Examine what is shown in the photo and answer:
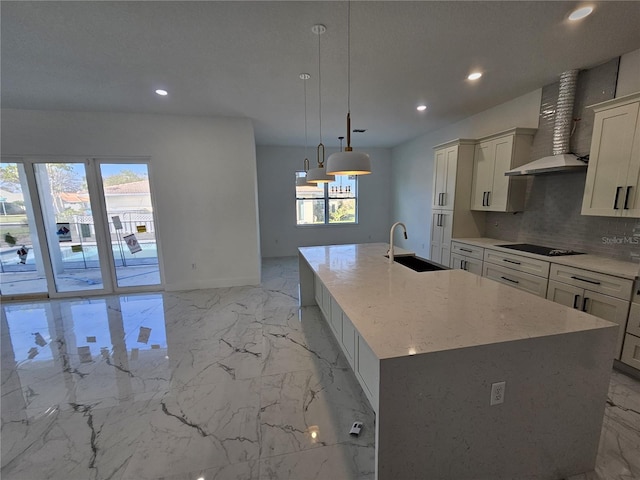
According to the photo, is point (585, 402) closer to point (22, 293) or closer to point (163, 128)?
point (163, 128)

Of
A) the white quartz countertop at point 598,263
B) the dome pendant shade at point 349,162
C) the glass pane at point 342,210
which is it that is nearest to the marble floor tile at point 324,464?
the dome pendant shade at point 349,162

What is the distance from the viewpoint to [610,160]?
247 cm

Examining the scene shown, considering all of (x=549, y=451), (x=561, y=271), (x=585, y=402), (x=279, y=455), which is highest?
(x=561, y=271)

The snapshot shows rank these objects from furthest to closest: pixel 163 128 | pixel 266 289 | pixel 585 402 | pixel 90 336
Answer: pixel 266 289, pixel 163 128, pixel 90 336, pixel 585 402

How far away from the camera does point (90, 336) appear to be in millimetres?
3115

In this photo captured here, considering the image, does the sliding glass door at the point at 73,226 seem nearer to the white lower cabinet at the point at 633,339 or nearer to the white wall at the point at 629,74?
the white lower cabinet at the point at 633,339

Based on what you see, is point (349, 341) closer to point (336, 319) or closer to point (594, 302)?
point (336, 319)

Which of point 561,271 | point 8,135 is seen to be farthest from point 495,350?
point 8,135

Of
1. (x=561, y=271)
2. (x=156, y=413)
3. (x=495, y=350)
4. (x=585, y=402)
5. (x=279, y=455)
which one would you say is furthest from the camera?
(x=561, y=271)

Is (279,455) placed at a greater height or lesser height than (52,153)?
lesser

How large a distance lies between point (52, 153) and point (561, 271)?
6.69 m

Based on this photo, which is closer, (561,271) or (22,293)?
(561,271)

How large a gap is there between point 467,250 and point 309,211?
4256mm

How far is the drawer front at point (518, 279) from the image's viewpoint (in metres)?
2.83
